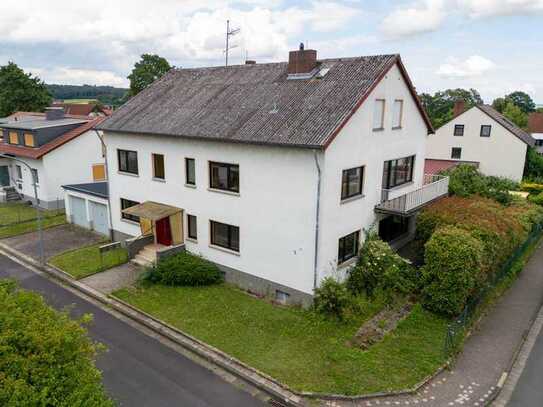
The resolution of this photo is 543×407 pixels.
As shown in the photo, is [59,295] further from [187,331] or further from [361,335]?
[361,335]

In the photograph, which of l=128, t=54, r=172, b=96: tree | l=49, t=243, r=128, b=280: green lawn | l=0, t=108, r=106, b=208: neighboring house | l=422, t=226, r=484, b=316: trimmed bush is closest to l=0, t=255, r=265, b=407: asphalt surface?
l=49, t=243, r=128, b=280: green lawn

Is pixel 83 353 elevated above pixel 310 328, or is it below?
above

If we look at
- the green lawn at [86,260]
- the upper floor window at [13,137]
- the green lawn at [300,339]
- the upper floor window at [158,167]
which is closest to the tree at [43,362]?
the green lawn at [300,339]

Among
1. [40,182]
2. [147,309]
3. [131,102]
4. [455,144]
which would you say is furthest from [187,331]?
[455,144]

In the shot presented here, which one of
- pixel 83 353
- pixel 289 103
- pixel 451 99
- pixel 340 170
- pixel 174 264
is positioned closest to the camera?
pixel 83 353

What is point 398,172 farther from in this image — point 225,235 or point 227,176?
point 225,235

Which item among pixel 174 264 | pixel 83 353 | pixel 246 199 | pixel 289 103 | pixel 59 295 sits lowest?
pixel 59 295
